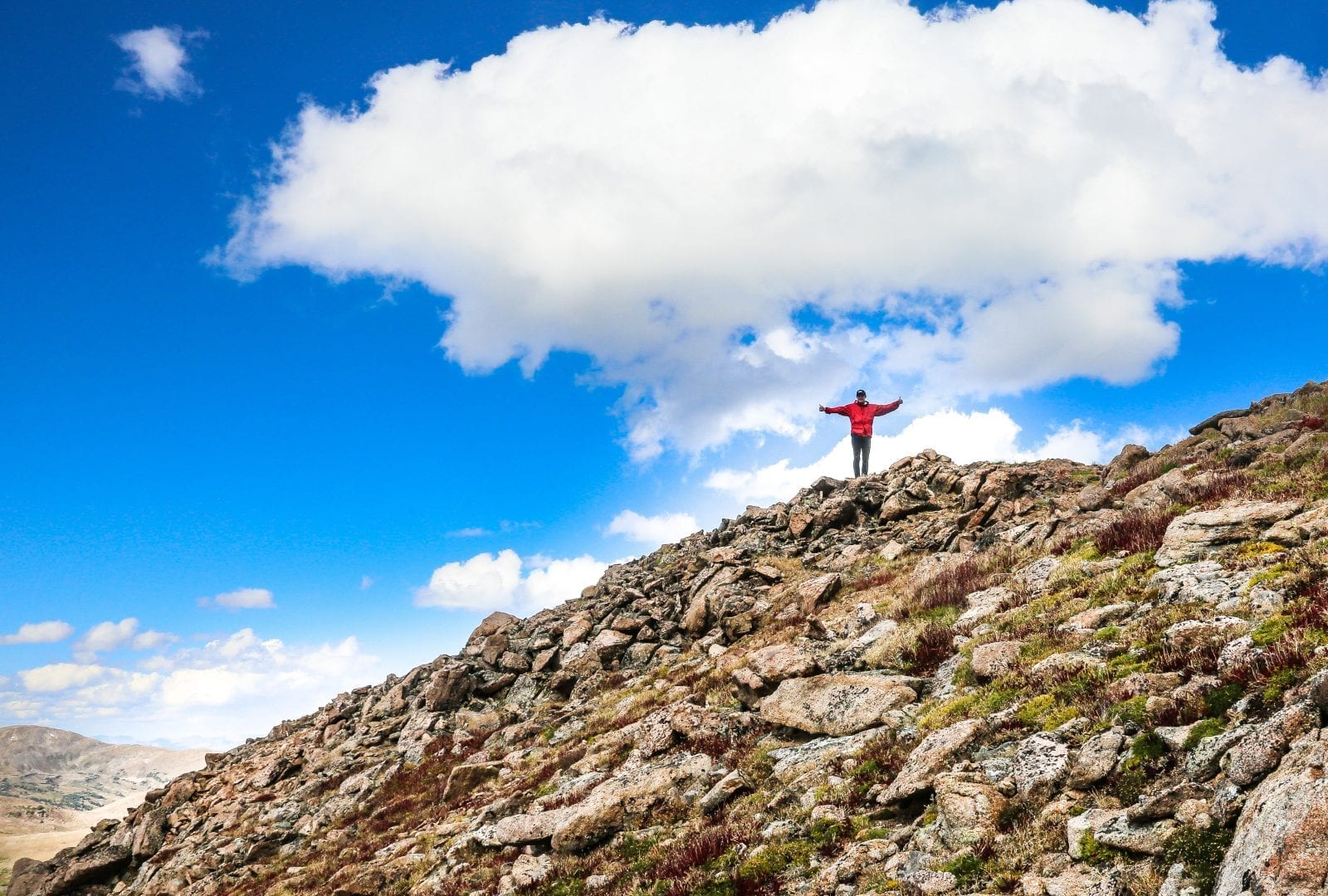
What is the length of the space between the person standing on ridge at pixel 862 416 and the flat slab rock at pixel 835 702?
70.3ft

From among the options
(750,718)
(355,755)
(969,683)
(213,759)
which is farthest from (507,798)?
(213,759)

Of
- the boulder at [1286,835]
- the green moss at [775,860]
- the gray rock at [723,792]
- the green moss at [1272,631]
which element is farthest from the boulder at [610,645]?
the boulder at [1286,835]

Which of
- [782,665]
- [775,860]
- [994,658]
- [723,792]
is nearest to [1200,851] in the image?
[775,860]

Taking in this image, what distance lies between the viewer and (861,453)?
1438 inches

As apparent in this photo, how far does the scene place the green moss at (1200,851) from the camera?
5504 millimetres

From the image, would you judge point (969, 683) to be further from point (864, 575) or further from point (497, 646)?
point (497, 646)

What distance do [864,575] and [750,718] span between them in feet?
38.6

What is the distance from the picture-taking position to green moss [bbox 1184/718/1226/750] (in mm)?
7184

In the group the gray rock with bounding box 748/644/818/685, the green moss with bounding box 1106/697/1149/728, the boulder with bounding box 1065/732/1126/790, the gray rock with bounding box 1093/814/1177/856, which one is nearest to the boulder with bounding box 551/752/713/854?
the gray rock with bounding box 748/644/818/685

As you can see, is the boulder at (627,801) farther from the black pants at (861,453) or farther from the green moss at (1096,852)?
the black pants at (861,453)

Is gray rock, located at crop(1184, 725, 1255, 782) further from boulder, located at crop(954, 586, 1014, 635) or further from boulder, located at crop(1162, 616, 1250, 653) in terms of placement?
boulder, located at crop(954, 586, 1014, 635)

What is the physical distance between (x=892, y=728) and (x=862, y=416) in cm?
2424

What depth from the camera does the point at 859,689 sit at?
13500 millimetres

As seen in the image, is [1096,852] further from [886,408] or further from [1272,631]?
[886,408]
